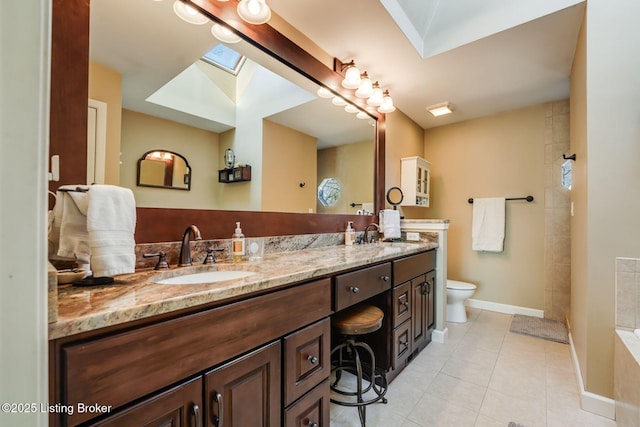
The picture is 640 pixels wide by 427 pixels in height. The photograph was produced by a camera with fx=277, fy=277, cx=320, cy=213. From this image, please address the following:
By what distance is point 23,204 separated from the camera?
421 millimetres

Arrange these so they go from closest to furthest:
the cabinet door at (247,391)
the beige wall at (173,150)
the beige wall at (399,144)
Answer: the cabinet door at (247,391) < the beige wall at (173,150) < the beige wall at (399,144)

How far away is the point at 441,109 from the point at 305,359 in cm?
291

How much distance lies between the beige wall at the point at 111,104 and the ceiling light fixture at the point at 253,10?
0.68 m

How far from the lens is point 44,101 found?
0.44m

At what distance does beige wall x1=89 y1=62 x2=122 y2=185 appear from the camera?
104 centimetres

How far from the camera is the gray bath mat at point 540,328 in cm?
242

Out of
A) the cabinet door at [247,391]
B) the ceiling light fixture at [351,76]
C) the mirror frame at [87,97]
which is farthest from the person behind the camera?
the ceiling light fixture at [351,76]

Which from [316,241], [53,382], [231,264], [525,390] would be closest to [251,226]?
[231,264]

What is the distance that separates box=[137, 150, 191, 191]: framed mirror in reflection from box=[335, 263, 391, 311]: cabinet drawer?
86cm

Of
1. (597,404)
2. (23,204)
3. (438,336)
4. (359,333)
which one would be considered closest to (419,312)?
(438,336)

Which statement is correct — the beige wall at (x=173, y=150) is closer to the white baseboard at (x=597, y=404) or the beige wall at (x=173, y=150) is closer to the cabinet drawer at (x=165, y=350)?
the cabinet drawer at (x=165, y=350)

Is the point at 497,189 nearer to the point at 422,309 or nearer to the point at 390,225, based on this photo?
the point at 390,225

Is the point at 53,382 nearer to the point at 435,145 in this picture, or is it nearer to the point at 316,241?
the point at 316,241

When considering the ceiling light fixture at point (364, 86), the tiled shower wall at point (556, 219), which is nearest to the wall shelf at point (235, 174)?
the ceiling light fixture at point (364, 86)
